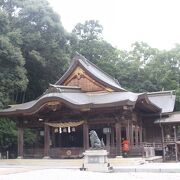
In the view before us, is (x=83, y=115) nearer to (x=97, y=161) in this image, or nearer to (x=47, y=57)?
(x=97, y=161)

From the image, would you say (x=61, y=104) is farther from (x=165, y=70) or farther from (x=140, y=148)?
(x=165, y=70)

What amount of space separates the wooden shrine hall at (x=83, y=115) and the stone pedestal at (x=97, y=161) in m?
4.96

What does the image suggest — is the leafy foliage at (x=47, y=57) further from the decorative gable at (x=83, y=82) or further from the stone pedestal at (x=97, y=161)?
the stone pedestal at (x=97, y=161)

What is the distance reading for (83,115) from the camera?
2317 cm

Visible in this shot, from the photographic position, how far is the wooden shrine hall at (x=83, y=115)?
22.3m

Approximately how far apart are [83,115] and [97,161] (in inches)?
264

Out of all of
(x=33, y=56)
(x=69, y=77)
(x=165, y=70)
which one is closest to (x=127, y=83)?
(x=165, y=70)

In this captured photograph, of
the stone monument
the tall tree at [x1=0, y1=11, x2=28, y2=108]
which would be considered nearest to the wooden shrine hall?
the tall tree at [x1=0, y1=11, x2=28, y2=108]

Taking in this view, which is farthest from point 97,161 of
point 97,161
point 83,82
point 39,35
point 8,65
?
point 39,35

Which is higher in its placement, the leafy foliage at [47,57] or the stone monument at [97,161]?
the leafy foliage at [47,57]

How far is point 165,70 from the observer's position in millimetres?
44000

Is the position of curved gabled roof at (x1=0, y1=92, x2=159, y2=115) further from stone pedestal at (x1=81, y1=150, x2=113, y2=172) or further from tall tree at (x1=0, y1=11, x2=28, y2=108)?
stone pedestal at (x1=81, y1=150, x2=113, y2=172)

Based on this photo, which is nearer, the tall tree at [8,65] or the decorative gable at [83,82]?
the decorative gable at [83,82]

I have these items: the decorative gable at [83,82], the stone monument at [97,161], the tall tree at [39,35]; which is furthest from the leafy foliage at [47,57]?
the stone monument at [97,161]
